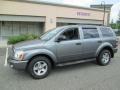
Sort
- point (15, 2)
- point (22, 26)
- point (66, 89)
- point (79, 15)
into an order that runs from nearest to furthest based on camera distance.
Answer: point (66, 89), point (15, 2), point (22, 26), point (79, 15)

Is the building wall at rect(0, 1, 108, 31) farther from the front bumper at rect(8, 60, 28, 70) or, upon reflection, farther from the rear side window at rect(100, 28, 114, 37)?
the front bumper at rect(8, 60, 28, 70)

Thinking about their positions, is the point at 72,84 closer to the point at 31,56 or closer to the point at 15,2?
the point at 31,56

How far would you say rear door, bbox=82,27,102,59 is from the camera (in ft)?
21.1

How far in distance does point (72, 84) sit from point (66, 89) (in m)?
0.40

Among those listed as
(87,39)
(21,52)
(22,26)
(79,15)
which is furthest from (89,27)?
(79,15)

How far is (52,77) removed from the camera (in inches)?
220

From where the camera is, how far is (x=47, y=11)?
77.5 ft

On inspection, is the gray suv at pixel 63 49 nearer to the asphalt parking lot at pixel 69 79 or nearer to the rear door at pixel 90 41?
the rear door at pixel 90 41

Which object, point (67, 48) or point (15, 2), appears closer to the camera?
point (67, 48)

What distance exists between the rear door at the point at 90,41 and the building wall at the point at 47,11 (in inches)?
635

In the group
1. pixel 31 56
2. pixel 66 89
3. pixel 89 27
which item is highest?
pixel 89 27

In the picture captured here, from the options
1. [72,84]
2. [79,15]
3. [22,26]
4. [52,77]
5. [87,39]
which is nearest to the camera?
[72,84]

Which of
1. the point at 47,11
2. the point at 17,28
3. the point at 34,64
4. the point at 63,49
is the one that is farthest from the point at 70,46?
the point at 17,28

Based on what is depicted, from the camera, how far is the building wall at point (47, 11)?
20578 millimetres
